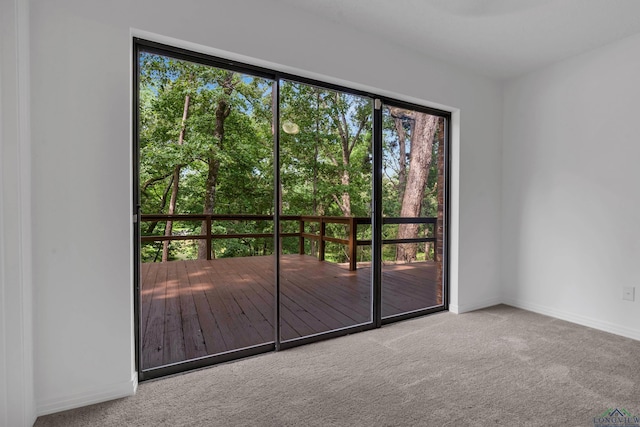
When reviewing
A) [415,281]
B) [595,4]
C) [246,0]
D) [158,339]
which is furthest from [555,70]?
[158,339]

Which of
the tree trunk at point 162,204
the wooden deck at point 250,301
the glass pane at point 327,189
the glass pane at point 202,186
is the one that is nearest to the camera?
the wooden deck at point 250,301

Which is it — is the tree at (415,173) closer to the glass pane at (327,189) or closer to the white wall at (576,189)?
the glass pane at (327,189)

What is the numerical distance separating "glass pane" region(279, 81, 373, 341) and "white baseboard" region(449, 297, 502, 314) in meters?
0.91

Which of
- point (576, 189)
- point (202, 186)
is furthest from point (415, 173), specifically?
point (202, 186)

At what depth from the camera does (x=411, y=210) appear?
→ 10.5 feet

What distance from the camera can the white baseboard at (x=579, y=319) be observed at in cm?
263

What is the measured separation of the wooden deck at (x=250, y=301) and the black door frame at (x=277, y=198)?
118mm

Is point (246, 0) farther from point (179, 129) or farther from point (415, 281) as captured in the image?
point (415, 281)

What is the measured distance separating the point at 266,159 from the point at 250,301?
5.03 ft

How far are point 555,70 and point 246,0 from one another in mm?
2974

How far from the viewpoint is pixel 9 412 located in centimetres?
144

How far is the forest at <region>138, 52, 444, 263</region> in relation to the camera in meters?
2.87

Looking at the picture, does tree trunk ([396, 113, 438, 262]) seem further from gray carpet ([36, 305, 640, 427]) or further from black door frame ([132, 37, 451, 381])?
gray carpet ([36, 305, 640, 427])

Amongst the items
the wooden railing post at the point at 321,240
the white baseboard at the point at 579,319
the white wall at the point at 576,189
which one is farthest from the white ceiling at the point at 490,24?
the white baseboard at the point at 579,319
